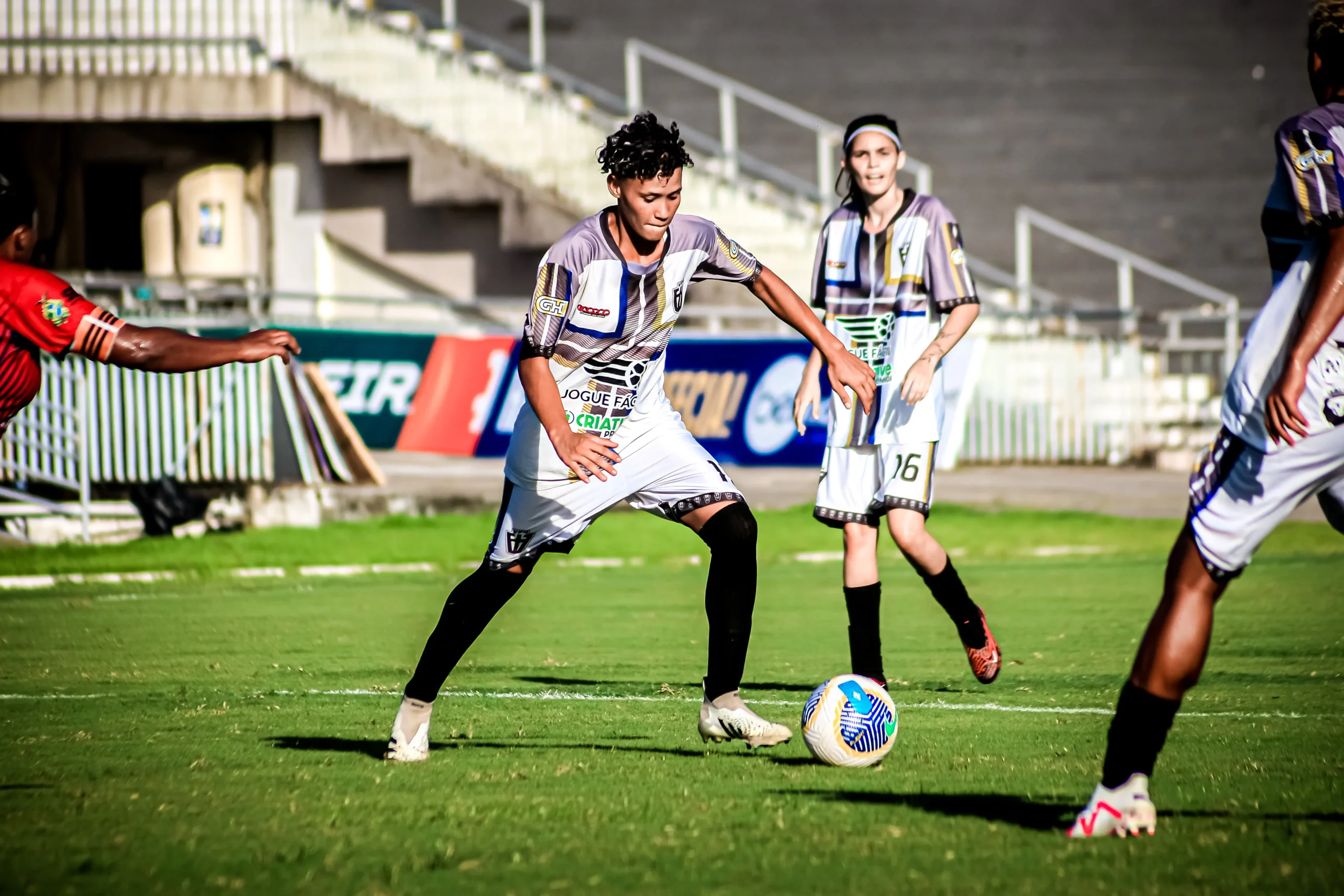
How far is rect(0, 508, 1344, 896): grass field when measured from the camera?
14.1 ft

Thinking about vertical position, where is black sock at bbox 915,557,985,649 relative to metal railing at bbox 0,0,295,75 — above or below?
below

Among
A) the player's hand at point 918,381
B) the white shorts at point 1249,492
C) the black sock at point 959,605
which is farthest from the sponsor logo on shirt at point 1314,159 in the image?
the black sock at point 959,605

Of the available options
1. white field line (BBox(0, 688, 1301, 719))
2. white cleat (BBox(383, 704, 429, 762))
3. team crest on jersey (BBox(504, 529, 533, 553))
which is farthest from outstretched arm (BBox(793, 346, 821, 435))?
white cleat (BBox(383, 704, 429, 762))

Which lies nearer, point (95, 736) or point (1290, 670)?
point (95, 736)

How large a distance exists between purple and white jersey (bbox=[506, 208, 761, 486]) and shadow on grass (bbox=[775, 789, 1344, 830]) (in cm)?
155

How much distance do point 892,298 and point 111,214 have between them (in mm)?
21938

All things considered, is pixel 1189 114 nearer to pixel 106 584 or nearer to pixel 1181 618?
pixel 106 584

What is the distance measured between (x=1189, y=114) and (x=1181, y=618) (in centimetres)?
2571

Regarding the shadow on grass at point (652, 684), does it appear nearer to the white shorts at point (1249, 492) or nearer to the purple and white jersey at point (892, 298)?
the purple and white jersey at point (892, 298)

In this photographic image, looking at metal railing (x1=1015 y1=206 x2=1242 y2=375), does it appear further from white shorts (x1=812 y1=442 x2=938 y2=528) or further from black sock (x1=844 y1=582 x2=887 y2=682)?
black sock (x1=844 y1=582 x2=887 y2=682)

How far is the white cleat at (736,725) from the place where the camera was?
6016 millimetres

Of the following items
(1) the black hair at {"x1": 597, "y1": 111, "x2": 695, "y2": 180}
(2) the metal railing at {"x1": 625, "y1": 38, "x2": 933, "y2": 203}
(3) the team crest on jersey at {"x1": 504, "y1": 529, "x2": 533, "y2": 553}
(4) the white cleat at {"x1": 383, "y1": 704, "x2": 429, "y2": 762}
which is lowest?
(4) the white cleat at {"x1": 383, "y1": 704, "x2": 429, "y2": 762}

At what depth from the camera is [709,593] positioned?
246 inches

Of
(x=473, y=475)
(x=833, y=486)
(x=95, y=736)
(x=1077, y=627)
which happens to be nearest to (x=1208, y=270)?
(x=473, y=475)
